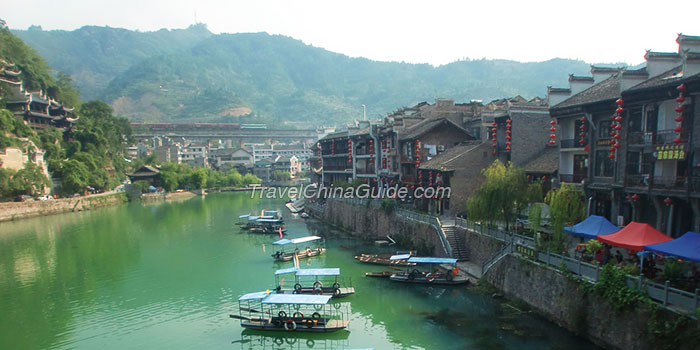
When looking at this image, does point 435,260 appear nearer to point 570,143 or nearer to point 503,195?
point 503,195

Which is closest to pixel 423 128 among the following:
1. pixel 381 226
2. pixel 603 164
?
pixel 381 226

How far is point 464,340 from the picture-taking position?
1906cm

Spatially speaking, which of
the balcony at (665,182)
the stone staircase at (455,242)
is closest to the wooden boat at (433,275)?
the stone staircase at (455,242)

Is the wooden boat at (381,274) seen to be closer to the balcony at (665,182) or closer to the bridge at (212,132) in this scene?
the balcony at (665,182)

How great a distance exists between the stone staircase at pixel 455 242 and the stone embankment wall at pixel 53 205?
58322 millimetres

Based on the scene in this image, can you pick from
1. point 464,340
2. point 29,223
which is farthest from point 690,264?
point 29,223

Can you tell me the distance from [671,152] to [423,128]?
24514 mm

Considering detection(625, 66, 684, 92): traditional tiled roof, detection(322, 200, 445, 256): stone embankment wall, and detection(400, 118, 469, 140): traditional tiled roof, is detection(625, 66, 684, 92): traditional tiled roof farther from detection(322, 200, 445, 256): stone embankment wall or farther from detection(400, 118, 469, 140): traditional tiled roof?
detection(400, 118, 469, 140): traditional tiled roof

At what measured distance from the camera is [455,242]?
1176 inches

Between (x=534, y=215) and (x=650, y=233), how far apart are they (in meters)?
5.84

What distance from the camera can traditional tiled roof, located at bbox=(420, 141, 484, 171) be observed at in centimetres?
3516

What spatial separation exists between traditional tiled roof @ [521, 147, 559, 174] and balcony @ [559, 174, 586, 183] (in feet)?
4.34

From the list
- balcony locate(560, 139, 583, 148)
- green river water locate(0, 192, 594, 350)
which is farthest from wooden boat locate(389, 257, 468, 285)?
balcony locate(560, 139, 583, 148)

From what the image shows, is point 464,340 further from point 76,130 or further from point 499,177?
point 76,130
